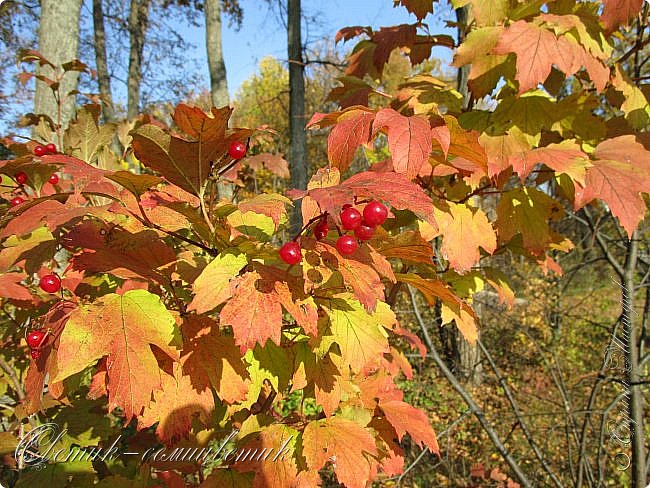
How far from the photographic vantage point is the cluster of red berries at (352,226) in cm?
96

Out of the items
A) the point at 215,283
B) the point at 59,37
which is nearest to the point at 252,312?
the point at 215,283

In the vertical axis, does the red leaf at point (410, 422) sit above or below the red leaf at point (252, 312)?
below

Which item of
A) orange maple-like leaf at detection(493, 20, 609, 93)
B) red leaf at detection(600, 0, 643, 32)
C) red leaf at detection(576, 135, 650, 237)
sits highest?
red leaf at detection(600, 0, 643, 32)

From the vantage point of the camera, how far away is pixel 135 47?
12.8 meters

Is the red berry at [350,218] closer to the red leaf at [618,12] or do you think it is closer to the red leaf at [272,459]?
the red leaf at [272,459]

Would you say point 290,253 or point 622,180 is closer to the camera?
point 290,253

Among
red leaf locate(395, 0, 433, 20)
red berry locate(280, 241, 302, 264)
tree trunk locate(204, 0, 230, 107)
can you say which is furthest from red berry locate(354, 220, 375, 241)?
tree trunk locate(204, 0, 230, 107)

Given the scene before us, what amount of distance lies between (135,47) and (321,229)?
47.5 ft

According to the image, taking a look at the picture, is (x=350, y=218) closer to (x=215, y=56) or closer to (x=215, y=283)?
(x=215, y=283)

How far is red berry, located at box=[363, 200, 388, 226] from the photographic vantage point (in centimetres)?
100

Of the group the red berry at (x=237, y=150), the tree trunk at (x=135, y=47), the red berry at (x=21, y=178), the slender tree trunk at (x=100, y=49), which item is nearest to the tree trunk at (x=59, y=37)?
the red berry at (x=21, y=178)

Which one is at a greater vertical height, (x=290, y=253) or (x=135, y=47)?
(x=135, y=47)

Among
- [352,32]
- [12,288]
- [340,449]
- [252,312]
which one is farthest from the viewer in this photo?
[352,32]

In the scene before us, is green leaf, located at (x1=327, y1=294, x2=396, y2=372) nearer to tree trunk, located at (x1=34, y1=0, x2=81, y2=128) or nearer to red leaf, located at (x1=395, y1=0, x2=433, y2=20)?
red leaf, located at (x1=395, y1=0, x2=433, y2=20)
